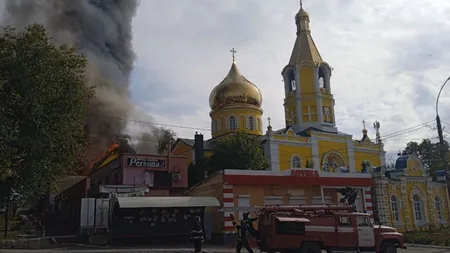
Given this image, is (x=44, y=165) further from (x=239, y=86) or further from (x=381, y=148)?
(x=381, y=148)

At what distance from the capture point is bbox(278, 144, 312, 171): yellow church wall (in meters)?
46.9

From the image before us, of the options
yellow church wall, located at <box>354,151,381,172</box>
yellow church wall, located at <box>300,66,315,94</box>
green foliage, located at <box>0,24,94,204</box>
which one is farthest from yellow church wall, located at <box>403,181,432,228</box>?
green foliage, located at <box>0,24,94,204</box>

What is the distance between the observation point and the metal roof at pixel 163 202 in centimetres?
2334

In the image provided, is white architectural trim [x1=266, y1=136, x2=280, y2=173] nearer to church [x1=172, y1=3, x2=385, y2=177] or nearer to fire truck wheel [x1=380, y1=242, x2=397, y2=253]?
church [x1=172, y1=3, x2=385, y2=177]

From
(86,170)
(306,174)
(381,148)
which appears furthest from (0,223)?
(381,148)

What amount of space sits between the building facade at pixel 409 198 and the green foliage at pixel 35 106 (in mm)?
22642

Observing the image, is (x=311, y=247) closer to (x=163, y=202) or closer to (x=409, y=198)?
(x=163, y=202)

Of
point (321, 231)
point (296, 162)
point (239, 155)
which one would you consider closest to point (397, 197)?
point (239, 155)

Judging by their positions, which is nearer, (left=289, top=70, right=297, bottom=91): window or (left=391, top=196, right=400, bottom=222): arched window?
(left=391, top=196, right=400, bottom=222): arched window

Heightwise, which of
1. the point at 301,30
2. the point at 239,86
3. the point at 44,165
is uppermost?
the point at 301,30

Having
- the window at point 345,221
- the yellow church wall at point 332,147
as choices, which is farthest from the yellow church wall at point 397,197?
the window at point 345,221

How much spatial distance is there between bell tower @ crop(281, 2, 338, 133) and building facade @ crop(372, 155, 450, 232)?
16.6 m

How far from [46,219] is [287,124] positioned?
28665 mm

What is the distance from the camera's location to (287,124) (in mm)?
53188
